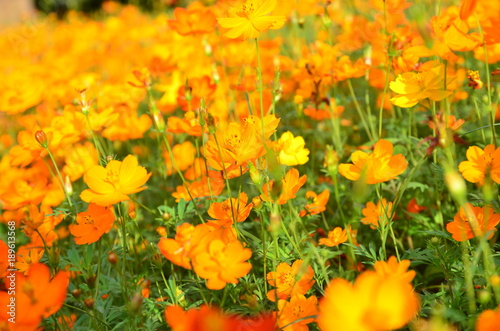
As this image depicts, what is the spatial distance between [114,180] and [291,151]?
0.53 meters

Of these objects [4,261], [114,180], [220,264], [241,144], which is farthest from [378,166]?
[4,261]

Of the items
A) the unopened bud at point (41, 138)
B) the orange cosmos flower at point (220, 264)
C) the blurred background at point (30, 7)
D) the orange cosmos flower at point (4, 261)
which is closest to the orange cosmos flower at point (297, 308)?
the orange cosmos flower at point (220, 264)

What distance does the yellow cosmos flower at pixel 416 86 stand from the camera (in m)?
1.24

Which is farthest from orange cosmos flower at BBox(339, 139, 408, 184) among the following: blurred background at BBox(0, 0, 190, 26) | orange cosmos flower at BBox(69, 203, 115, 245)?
blurred background at BBox(0, 0, 190, 26)

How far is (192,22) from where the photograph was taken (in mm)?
2020

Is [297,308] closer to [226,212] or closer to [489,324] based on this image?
[226,212]

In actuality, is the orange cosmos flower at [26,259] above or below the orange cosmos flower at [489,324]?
below

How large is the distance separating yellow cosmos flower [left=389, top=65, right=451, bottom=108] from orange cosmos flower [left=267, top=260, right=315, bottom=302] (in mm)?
501

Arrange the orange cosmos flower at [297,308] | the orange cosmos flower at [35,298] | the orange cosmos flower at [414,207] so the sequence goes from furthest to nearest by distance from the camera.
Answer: the orange cosmos flower at [414,207], the orange cosmos flower at [297,308], the orange cosmos flower at [35,298]

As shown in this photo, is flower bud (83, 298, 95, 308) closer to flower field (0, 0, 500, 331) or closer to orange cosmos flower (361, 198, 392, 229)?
flower field (0, 0, 500, 331)

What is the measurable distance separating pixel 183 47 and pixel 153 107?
1.54 metres

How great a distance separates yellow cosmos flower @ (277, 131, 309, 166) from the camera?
1424 mm

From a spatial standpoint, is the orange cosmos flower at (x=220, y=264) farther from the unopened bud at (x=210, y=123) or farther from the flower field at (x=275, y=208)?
the unopened bud at (x=210, y=123)

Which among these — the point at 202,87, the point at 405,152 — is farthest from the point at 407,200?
the point at 202,87
